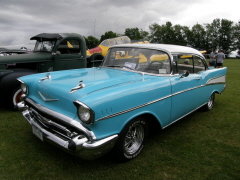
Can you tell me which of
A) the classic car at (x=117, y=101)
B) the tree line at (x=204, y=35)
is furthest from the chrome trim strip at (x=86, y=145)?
the tree line at (x=204, y=35)

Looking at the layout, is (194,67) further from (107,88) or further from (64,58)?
(64,58)

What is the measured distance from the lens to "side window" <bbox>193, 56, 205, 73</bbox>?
393cm

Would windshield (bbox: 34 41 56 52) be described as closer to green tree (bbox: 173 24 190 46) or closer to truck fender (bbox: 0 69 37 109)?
truck fender (bbox: 0 69 37 109)

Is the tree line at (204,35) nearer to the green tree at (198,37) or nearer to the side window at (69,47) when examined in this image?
the green tree at (198,37)

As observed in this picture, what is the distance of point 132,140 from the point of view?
8.71 feet

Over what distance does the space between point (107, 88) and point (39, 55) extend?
3548mm

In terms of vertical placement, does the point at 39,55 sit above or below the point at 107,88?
above

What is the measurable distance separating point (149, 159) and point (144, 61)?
154 centimetres

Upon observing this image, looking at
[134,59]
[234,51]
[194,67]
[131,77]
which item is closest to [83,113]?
[131,77]

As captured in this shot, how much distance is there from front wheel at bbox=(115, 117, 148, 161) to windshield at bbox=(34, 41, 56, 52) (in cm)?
379

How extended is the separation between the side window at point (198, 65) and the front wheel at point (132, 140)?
198 cm

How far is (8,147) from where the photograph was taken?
2881 millimetres

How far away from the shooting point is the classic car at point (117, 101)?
2039 mm

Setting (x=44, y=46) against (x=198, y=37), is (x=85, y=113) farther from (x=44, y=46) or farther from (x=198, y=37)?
(x=198, y=37)
